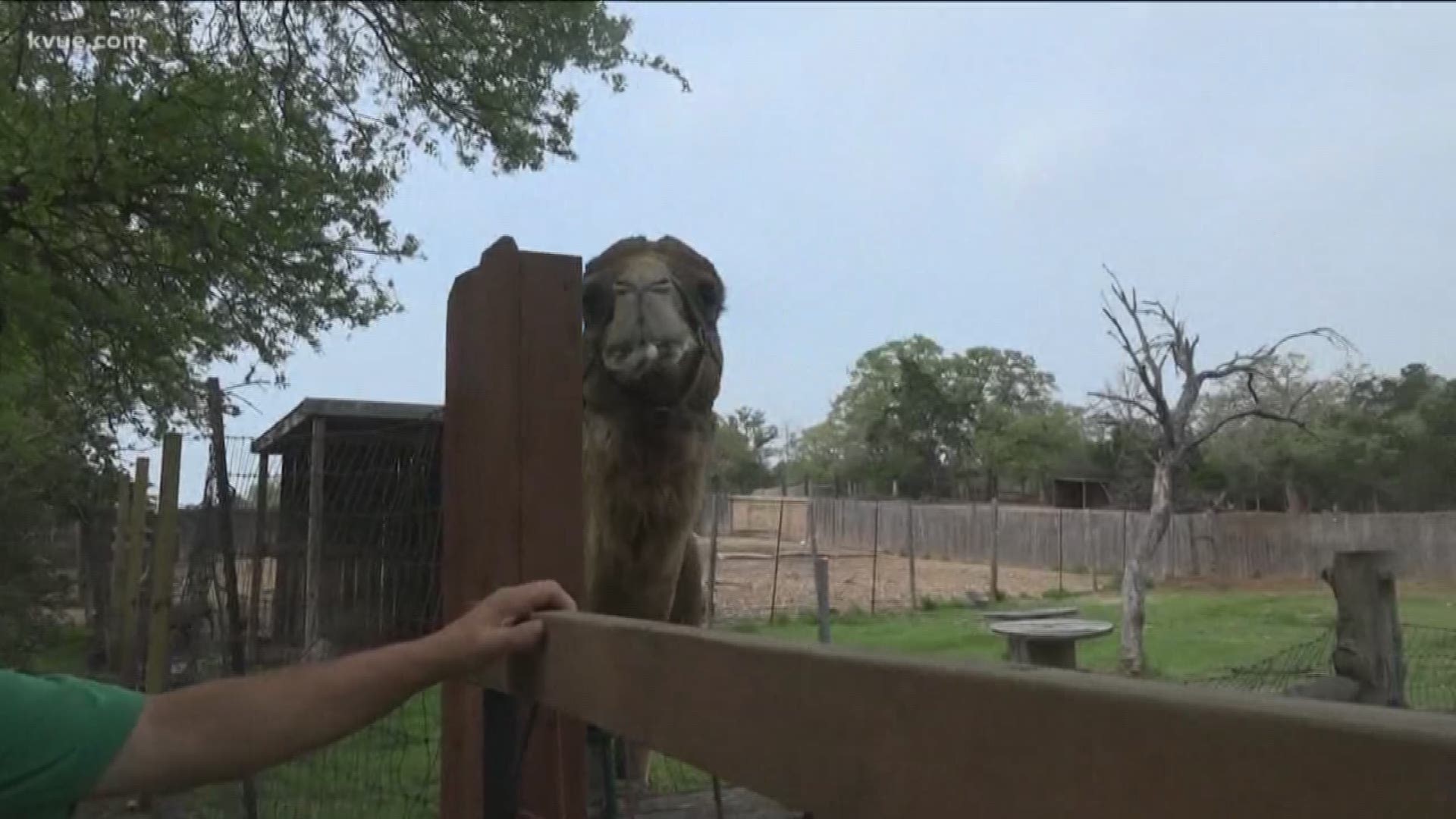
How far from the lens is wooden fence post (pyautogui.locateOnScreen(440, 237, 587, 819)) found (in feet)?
6.11

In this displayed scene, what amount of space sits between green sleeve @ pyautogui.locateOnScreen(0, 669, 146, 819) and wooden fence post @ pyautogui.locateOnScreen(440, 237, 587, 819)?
1.77 ft

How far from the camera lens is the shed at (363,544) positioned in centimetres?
468

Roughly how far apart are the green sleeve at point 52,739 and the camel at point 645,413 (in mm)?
1694

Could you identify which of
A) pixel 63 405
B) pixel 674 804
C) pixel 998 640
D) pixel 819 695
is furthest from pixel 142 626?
pixel 819 695

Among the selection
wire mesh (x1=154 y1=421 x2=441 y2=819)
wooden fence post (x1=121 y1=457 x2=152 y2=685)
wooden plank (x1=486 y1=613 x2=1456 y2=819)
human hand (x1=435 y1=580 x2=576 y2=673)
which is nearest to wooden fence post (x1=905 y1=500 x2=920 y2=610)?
wire mesh (x1=154 y1=421 x2=441 y2=819)

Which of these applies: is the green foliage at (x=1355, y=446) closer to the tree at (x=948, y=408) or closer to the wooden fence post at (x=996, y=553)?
the wooden fence post at (x=996, y=553)

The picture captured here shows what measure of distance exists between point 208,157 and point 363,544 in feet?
5.21

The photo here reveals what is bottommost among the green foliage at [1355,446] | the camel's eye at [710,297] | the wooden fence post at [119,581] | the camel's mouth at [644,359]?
the wooden fence post at [119,581]

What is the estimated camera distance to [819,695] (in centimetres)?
97

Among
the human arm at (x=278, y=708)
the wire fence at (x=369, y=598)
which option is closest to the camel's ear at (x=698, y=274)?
the wire fence at (x=369, y=598)

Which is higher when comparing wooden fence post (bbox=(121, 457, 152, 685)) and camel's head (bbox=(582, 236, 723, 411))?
camel's head (bbox=(582, 236, 723, 411))

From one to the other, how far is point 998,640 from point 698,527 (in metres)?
1.59

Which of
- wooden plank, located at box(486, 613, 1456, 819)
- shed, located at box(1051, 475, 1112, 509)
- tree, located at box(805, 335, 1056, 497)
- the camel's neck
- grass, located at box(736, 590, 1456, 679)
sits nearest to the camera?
wooden plank, located at box(486, 613, 1456, 819)

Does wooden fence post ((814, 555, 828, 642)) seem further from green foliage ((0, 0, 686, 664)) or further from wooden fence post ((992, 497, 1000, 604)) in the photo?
green foliage ((0, 0, 686, 664))
